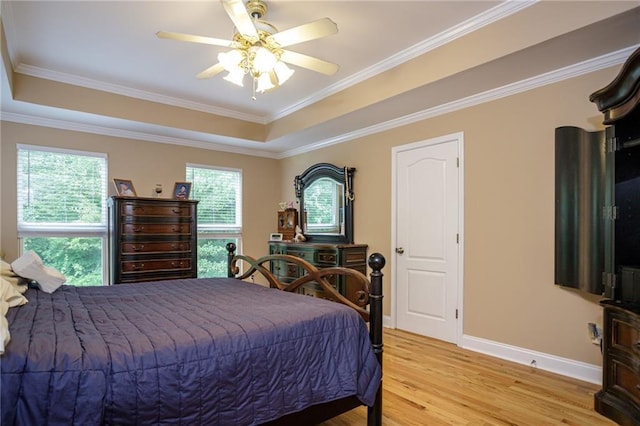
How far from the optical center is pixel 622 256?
228cm

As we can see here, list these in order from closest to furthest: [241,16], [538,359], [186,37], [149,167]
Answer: [241,16]
[186,37]
[538,359]
[149,167]

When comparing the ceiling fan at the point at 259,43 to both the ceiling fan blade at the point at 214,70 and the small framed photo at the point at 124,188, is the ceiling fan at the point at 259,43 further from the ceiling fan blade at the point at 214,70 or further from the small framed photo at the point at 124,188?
the small framed photo at the point at 124,188

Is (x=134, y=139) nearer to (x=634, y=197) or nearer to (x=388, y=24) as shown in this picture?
(x=388, y=24)

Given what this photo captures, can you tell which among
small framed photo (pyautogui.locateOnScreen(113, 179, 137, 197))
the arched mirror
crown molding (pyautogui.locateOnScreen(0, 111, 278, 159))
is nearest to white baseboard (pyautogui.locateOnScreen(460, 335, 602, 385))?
the arched mirror

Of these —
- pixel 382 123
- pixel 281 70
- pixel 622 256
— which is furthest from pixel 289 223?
pixel 622 256

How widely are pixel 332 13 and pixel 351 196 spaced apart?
2474 mm

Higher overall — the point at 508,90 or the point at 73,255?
the point at 508,90

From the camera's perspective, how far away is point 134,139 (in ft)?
15.5

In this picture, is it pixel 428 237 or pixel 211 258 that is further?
pixel 211 258

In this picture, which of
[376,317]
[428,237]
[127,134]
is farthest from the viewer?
[127,134]

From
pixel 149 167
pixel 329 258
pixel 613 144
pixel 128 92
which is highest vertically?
pixel 128 92

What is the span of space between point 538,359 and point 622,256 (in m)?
1.17

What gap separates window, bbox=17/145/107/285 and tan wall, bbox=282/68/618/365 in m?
4.12

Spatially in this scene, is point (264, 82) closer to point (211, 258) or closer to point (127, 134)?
point (127, 134)
